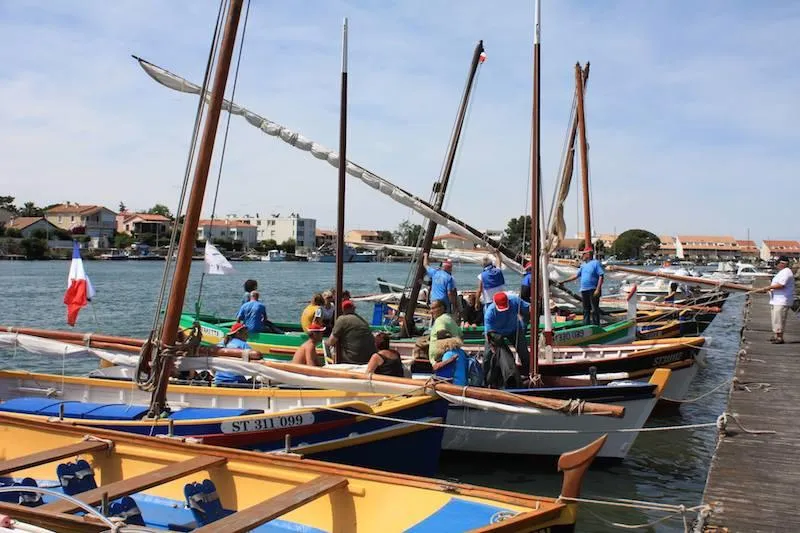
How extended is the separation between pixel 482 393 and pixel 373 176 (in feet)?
27.0

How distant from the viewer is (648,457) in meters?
12.6

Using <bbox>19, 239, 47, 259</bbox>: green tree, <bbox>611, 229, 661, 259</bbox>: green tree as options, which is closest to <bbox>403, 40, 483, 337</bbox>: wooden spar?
<bbox>19, 239, 47, 259</bbox>: green tree

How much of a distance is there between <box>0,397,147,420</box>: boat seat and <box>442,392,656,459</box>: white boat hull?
4582 mm

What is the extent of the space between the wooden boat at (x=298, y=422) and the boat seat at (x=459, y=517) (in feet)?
7.93

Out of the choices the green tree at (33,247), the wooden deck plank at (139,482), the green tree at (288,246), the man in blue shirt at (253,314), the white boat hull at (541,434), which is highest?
the green tree at (288,246)

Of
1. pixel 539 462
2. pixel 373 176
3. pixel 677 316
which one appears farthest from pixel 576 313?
pixel 539 462

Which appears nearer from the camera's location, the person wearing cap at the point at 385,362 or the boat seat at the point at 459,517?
the boat seat at the point at 459,517

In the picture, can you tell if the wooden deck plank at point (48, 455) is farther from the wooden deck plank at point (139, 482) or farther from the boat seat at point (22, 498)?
the wooden deck plank at point (139, 482)

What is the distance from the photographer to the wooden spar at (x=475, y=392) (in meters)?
8.55

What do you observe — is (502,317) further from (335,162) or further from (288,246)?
(288,246)

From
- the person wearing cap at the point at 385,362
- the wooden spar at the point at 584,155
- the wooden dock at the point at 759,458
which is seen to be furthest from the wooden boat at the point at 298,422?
the wooden spar at the point at 584,155

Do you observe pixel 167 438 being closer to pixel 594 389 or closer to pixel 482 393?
pixel 482 393

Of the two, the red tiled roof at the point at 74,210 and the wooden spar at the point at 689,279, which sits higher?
the red tiled roof at the point at 74,210

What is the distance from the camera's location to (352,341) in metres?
11.1
